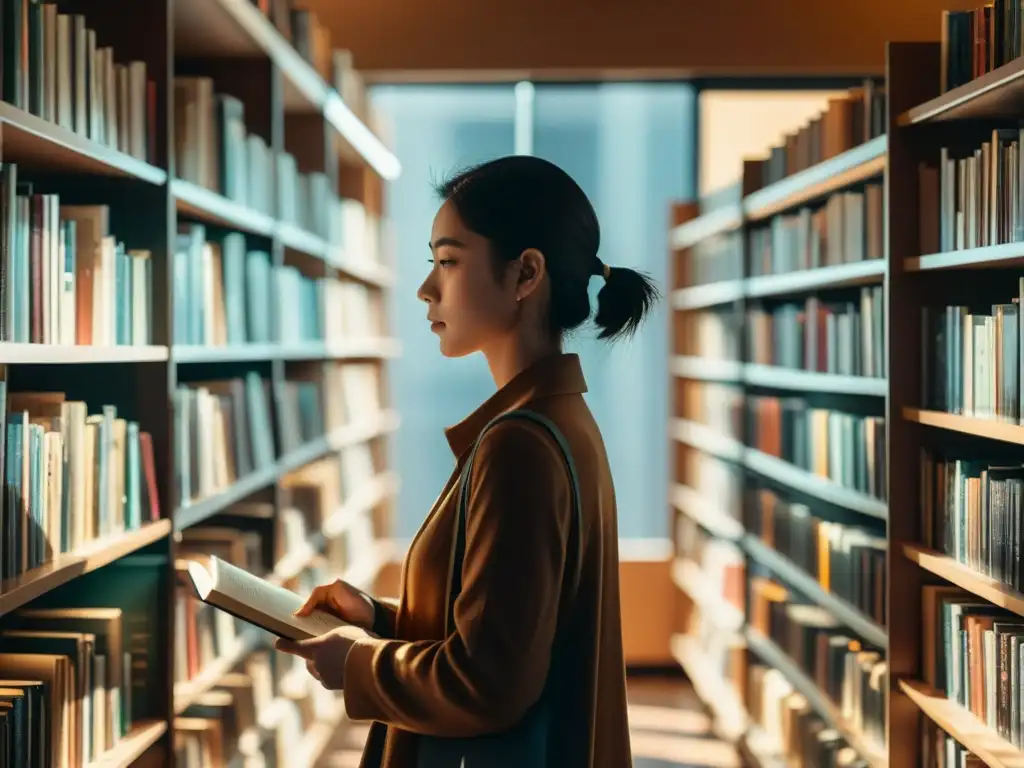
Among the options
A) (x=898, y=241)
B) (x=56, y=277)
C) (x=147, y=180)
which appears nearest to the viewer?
(x=56, y=277)

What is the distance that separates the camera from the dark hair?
1521mm

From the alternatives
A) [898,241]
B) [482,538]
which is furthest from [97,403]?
[898,241]

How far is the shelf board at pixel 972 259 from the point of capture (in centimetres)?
232

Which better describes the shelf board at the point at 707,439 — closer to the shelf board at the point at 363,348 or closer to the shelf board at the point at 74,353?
the shelf board at the point at 363,348

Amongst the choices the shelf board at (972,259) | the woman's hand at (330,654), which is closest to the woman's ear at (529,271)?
the woman's hand at (330,654)

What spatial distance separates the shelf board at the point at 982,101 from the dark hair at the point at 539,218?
3.80ft

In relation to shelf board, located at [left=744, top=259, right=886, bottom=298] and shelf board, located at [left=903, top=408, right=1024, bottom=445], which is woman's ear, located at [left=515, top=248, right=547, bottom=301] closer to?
shelf board, located at [left=903, top=408, right=1024, bottom=445]

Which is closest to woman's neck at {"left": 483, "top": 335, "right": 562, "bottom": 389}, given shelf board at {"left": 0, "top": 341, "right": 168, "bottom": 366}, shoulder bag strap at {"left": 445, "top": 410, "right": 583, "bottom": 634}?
shoulder bag strap at {"left": 445, "top": 410, "right": 583, "bottom": 634}

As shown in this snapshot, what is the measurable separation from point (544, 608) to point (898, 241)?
1874mm

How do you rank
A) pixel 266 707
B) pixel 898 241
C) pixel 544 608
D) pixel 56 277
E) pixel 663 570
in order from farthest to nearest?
pixel 663 570
pixel 266 707
pixel 898 241
pixel 56 277
pixel 544 608

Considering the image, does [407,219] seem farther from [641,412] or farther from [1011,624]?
[1011,624]

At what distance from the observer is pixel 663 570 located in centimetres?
639

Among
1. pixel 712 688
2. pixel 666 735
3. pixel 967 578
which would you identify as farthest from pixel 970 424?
pixel 712 688

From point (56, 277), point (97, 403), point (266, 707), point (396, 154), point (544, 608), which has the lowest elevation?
point (266, 707)
